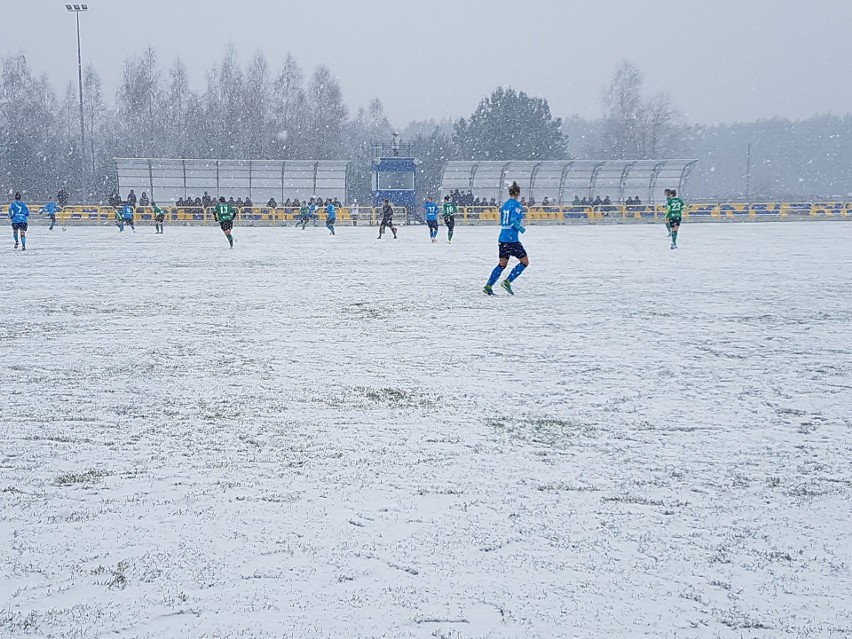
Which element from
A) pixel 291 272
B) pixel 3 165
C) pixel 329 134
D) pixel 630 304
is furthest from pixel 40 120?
pixel 630 304

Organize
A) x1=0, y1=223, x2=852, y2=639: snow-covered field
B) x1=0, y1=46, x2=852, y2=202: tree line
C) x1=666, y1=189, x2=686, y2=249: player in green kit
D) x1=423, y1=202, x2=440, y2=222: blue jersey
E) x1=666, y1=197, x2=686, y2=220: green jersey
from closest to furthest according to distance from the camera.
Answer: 1. x1=0, y1=223, x2=852, y2=639: snow-covered field
2. x1=666, y1=189, x2=686, y2=249: player in green kit
3. x1=666, y1=197, x2=686, y2=220: green jersey
4. x1=423, y1=202, x2=440, y2=222: blue jersey
5. x1=0, y1=46, x2=852, y2=202: tree line

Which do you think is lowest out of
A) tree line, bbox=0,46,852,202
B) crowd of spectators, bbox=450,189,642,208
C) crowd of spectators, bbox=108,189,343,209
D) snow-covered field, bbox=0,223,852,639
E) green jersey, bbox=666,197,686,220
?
snow-covered field, bbox=0,223,852,639

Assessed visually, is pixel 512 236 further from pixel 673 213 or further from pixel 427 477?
pixel 673 213

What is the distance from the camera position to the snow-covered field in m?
2.76

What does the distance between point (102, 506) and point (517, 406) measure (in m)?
2.86

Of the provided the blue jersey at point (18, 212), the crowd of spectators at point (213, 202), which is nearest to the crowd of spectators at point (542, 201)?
the crowd of spectators at point (213, 202)

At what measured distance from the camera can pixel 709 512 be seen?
3.58 metres

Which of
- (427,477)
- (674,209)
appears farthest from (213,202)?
(427,477)

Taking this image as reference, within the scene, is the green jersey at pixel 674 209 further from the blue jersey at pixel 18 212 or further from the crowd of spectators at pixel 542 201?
the crowd of spectators at pixel 542 201

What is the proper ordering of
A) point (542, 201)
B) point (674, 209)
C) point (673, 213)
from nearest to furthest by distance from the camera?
point (673, 213)
point (674, 209)
point (542, 201)

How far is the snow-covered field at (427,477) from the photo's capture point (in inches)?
109

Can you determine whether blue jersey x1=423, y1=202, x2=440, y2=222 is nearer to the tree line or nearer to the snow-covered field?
the snow-covered field

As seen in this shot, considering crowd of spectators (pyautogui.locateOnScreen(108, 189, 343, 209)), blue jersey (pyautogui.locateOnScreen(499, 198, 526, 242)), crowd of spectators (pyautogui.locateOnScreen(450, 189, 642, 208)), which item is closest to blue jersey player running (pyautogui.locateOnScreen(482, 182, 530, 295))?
blue jersey (pyautogui.locateOnScreen(499, 198, 526, 242))

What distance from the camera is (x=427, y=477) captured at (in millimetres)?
4023
